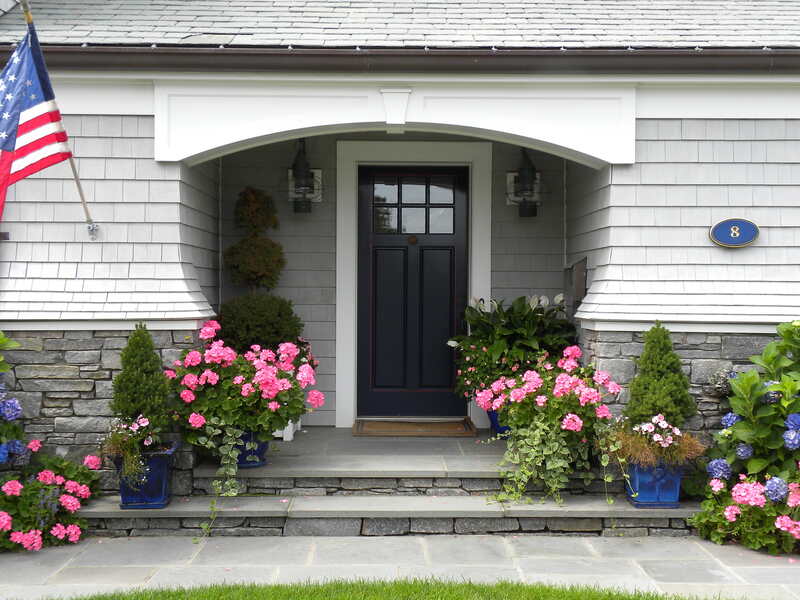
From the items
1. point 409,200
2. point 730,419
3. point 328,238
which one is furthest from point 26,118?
point 730,419

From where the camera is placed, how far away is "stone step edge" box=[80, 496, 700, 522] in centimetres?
429

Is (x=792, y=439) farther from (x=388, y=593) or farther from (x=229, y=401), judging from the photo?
(x=229, y=401)

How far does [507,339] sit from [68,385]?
9.47ft

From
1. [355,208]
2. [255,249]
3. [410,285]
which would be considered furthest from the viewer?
[410,285]

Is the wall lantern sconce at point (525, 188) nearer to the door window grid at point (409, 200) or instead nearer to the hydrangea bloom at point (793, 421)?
the door window grid at point (409, 200)

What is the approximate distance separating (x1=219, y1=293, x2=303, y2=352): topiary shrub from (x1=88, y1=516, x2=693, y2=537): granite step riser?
1358 mm

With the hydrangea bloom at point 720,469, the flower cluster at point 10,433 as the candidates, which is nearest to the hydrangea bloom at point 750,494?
the hydrangea bloom at point 720,469

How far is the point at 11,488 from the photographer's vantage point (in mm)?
3990

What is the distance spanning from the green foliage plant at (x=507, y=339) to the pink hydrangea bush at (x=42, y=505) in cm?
259

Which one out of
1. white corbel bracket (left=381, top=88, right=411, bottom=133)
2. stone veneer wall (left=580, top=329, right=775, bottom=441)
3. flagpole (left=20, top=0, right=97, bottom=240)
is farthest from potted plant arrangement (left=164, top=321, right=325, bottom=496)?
stone veneer wall (left=580, top=329, right=775, bottom=441)

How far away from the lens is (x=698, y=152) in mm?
4652

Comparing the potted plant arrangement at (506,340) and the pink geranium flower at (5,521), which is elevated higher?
the potted plant arrangement at (506,340)

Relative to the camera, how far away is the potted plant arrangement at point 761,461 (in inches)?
156

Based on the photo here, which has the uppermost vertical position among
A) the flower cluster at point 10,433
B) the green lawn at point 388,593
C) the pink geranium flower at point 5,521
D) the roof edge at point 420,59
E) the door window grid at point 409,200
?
the roof edge at point 420,59
